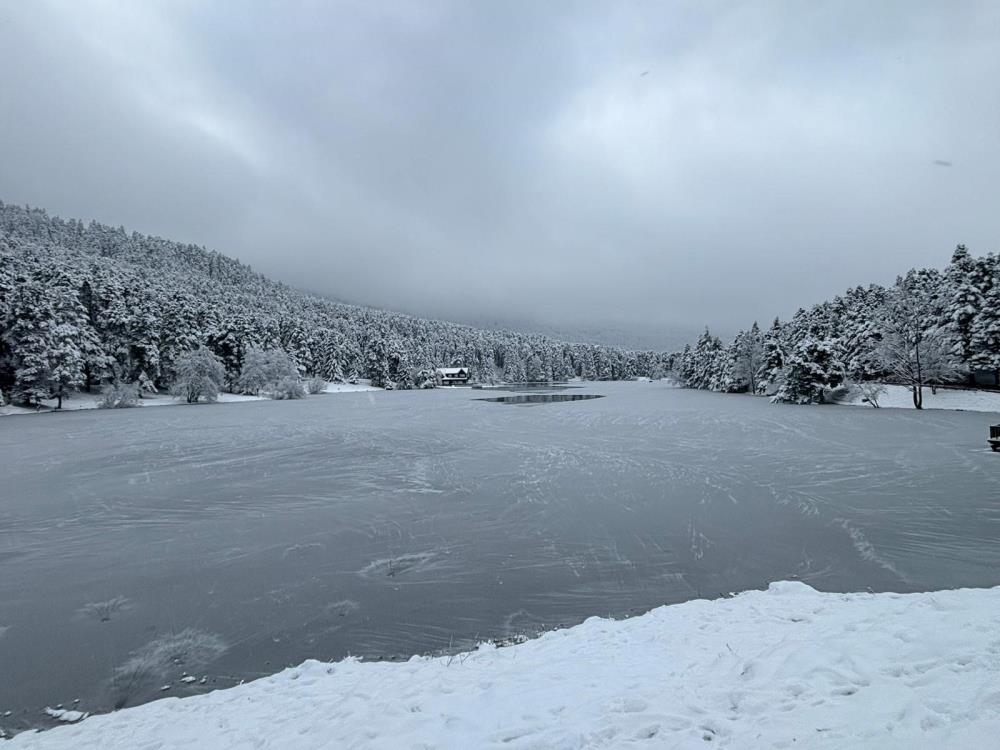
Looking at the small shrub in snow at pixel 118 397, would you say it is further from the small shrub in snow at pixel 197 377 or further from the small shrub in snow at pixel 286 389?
the small shrub in snow at pixel 286 389

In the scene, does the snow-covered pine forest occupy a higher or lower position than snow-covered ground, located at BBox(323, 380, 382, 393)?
higher

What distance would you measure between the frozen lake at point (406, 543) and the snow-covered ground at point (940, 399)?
2525 centimetres

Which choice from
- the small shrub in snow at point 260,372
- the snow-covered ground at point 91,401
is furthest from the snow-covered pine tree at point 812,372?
the snow-covered ground at point 91,401

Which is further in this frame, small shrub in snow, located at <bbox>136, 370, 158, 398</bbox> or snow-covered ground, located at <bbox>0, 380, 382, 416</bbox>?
small shrub in snow, located at <bbox>136, 370, 158, 398</bbox>

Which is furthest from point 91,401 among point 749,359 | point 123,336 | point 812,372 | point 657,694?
point 749,359

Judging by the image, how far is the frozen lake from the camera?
276 inches

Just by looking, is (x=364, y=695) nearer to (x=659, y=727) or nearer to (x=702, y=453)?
(x=659, y=727)

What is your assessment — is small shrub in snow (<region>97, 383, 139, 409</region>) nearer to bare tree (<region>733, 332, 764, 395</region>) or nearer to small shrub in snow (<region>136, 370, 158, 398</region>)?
small shrub in snow (<region>136, 370, 158, 398</region>)

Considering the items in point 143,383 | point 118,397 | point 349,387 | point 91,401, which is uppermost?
point 143,383

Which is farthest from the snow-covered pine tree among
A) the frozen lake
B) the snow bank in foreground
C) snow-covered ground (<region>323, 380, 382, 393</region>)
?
snow-covered ground (<region>323, 380, 382, 393</region>)

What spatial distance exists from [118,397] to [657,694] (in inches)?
2695

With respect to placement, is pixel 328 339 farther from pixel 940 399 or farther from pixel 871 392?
pixel 940 399

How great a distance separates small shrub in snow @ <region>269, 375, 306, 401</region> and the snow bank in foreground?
7300cm

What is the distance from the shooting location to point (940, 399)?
45562 millimetres
